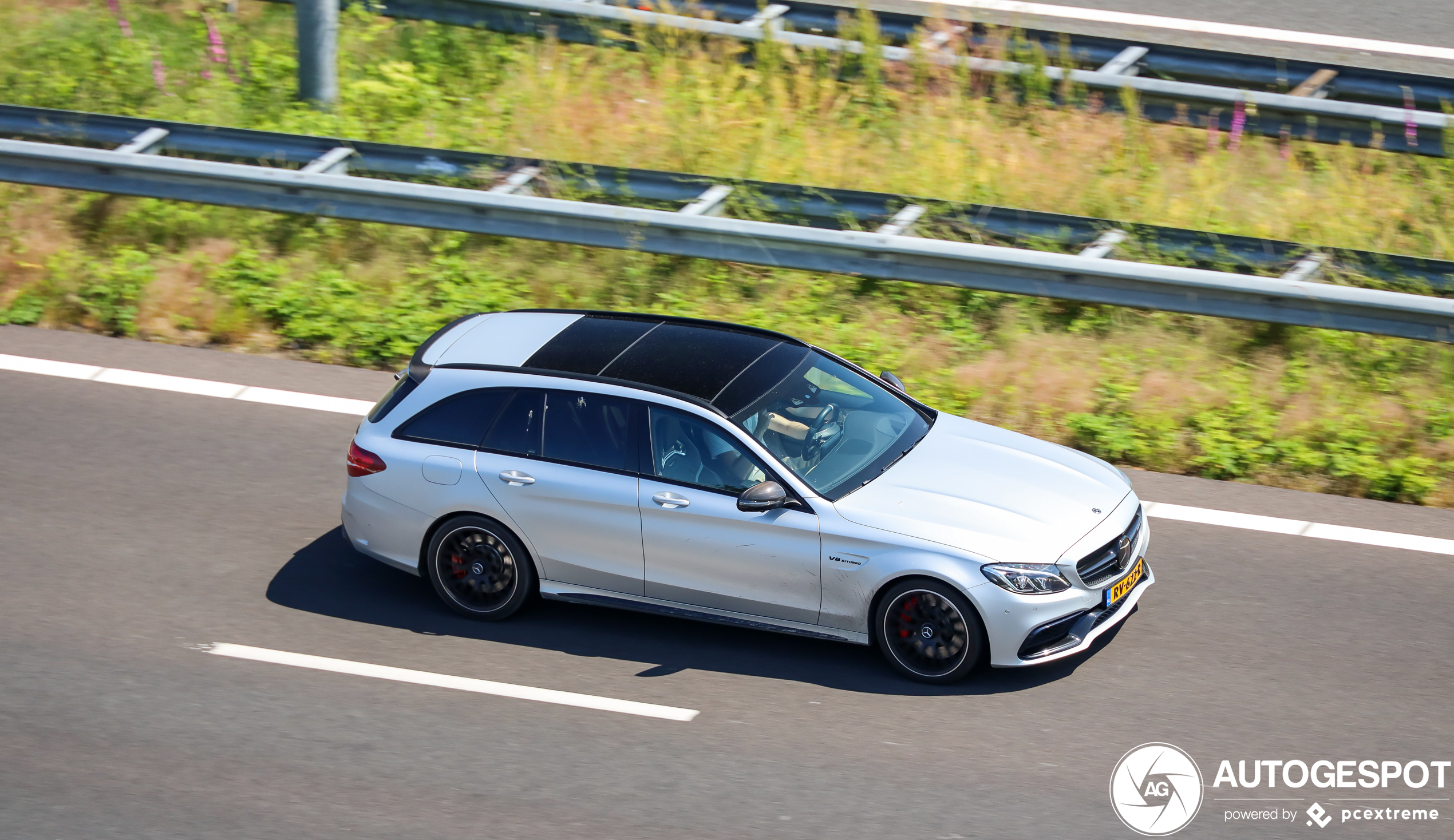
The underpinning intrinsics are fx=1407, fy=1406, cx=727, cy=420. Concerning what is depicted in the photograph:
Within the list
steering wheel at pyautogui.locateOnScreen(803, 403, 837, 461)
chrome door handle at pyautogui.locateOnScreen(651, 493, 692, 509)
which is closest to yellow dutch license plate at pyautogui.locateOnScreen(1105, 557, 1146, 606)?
steering wheel at pyautogui.locateOnScreen(803, 403, 837, 461)

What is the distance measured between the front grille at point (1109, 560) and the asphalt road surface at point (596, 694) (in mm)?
487

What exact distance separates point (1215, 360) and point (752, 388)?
453 cm

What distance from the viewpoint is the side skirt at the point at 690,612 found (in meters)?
6.93

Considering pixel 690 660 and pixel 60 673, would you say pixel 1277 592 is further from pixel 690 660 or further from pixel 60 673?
pixel 60 673

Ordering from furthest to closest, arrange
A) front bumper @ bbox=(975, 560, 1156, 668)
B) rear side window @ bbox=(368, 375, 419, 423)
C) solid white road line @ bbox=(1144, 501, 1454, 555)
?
solid white road line @ bbox=(1144, 501, 1454, 555) → rear side window @ bbox=(368, 375, 419, 423) → front bumper @ bbox=(975, 560, 1156, 668)

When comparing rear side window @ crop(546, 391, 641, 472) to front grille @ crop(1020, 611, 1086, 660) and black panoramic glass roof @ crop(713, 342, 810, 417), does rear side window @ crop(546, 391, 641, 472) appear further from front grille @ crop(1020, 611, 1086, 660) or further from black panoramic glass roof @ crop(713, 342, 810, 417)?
front grille @ crop(1020, 611, 1086, 660)

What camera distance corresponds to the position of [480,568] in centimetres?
745

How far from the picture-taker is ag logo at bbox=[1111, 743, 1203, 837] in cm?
591

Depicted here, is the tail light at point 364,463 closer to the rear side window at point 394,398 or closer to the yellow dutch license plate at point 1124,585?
the rear side window at point 394,398

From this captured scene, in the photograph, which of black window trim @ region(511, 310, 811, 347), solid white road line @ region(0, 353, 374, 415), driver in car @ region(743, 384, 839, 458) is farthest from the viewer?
solid white road line @ region(0, 353, 374, 415)

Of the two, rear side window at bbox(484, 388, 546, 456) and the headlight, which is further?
rear side window at bbox(484, 388, 546, 456)

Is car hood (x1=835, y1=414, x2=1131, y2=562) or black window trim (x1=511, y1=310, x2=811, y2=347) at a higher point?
black window trim (x1=511, y1=310, x2=811, y2=347)

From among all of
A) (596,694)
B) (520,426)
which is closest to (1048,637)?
(596,694)

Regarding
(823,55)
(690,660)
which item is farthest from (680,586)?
(823,55)
